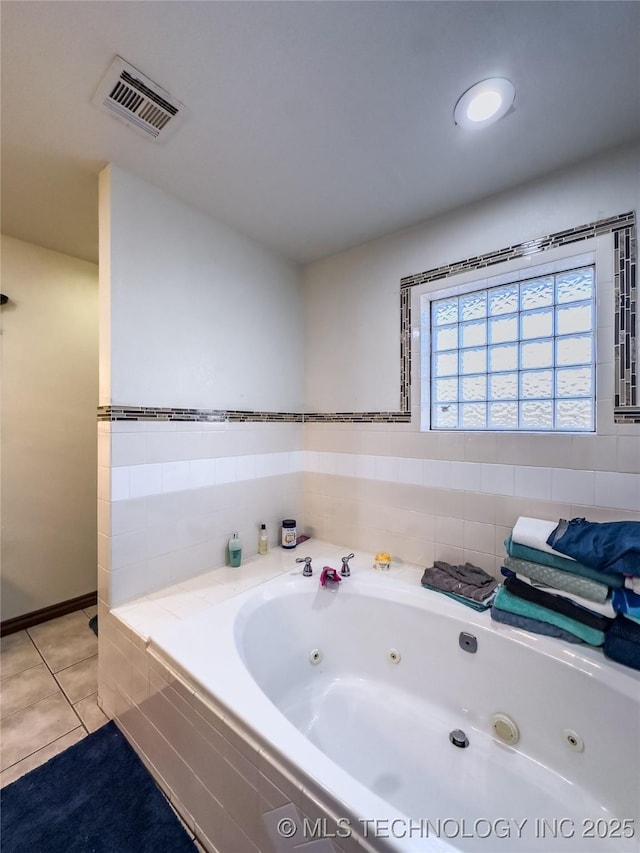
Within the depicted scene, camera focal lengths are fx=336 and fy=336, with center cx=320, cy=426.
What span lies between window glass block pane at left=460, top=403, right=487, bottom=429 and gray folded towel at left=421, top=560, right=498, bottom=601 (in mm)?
713

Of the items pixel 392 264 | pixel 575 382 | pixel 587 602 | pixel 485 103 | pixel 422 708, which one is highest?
pixel 485 103

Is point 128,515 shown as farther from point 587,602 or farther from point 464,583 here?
point 587,602

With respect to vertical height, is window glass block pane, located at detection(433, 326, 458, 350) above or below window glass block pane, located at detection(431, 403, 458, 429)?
above

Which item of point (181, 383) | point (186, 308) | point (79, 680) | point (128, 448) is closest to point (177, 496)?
point (128, 448)

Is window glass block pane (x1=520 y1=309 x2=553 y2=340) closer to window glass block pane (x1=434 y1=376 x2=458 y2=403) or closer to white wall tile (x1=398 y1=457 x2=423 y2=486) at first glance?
window glass block pane (x1=434 y1=376 x2=458 y2=403)

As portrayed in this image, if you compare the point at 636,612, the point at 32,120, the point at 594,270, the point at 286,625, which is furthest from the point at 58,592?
the point at 594,270

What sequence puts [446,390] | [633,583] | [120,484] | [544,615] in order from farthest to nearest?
[446,390] < [120,484] < [544,615] < [633,583]

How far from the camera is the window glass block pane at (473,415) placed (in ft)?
5.85

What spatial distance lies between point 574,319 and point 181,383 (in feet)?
6.20

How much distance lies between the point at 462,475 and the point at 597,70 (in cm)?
153

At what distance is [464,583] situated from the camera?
1.55 metres

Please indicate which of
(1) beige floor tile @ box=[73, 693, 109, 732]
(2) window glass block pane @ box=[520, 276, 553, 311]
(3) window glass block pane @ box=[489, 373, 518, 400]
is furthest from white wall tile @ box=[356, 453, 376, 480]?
(1) beige floor tile @ box=[73, 693, 109, 732]

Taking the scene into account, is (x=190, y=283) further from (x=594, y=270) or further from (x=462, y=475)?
(x=594, y=270)

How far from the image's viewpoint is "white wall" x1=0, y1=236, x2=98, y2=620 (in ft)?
6.70
